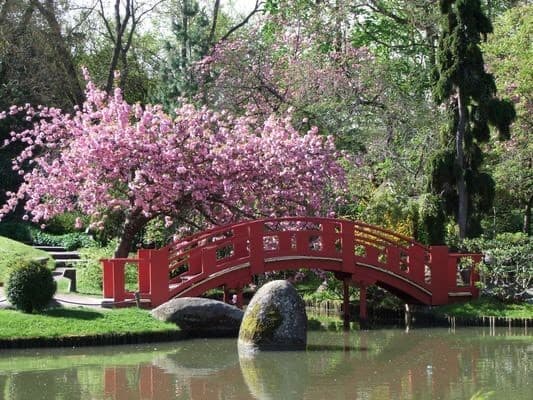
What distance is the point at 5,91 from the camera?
38000 millimetres

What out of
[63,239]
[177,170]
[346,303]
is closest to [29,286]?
[177,170]

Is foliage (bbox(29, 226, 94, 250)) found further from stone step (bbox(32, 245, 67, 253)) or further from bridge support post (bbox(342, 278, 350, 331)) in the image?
bridge support post (bbox(342, 278, 350, 331))

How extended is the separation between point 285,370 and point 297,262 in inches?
250

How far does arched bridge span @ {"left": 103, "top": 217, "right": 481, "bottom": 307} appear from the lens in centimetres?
2155

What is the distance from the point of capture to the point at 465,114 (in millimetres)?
25375

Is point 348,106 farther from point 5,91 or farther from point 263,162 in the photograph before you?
point 5,91

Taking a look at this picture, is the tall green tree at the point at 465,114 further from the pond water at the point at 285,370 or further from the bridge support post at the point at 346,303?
the pond water at the point at 285,370

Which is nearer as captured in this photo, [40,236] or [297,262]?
[297,262]

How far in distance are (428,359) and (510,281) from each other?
19.4 feet

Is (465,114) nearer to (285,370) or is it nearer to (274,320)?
(274,320)

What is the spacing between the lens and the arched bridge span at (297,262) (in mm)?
21547

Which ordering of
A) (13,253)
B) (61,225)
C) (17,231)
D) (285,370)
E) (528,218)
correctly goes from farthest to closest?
(61,225) < (17,231) < (528,218) < (13,253) < (285,370)

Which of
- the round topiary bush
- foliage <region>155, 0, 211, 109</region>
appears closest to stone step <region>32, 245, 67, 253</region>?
foliage <region>155, 0, 211, 109</region>

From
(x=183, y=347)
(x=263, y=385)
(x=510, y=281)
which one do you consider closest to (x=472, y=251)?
(x=510, y=281)
